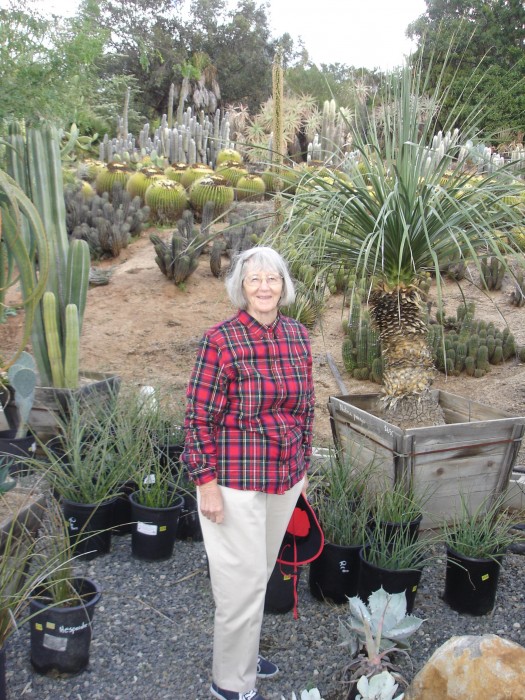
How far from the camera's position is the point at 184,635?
2703 mm

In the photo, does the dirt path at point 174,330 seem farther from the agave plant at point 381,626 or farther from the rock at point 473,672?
the rock at point 473,672

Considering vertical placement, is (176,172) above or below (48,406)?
above

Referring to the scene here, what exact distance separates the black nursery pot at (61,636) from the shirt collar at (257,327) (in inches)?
41.1

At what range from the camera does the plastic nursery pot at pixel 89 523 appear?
3137mm

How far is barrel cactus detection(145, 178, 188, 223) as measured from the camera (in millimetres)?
10148

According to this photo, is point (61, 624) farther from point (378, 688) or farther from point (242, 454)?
point (378, 688)

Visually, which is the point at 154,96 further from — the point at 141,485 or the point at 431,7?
the point at 141,485

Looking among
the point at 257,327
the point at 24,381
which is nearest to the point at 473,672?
the point at 257,327

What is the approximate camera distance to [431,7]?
2712cm

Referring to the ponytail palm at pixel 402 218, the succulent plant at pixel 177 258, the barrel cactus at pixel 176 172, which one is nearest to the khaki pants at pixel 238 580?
the ponytail palm at pixel 402 218

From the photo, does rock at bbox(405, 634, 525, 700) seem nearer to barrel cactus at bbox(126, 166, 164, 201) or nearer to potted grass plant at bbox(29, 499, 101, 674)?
potted grass plant at bbox(29, 499, 101, 674)

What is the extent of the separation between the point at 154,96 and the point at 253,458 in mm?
28521

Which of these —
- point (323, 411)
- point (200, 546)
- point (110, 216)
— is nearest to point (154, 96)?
point (110, 216)

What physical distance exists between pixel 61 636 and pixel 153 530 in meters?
0.89
